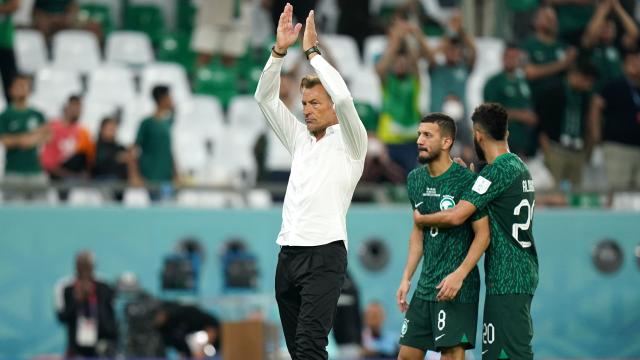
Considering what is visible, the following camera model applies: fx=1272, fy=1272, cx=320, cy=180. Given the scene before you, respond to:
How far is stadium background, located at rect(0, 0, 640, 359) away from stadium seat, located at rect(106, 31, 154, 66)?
1513 mm

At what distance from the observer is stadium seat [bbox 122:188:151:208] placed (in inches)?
587

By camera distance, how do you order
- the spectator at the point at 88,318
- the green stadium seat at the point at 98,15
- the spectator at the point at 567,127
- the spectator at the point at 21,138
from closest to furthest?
the spectator at the point at 88,318 → the spectator at the point at 21,138 → the spectator at the point at 567,127 → the green stadium seat at the point at 98,15

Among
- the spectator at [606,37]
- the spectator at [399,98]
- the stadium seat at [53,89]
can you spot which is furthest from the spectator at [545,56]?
the stadium seat at [53,89]

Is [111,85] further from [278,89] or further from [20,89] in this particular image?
[278,89]

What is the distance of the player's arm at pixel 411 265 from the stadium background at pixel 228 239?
6653mm

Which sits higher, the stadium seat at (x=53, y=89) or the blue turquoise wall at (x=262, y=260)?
the stadium seat at (x=53, y=89)

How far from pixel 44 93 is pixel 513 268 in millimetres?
10328

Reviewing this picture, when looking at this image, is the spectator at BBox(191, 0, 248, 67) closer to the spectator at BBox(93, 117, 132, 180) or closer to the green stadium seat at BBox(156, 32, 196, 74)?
the green stadium seat at BBox(156, 32, 196, 74)

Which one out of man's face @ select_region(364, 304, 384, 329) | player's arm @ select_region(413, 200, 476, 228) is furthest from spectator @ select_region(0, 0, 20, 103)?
player's arm @ select_region(413, 200, 476, 228)

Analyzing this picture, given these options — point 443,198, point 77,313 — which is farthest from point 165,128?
point 443,198

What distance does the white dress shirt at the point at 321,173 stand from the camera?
24.1 feet

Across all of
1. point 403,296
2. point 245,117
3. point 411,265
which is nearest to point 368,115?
point 245,117

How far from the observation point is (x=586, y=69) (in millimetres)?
16062

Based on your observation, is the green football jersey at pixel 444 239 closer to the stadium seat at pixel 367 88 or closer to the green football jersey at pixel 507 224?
the green football jersey at pixel 507 224
